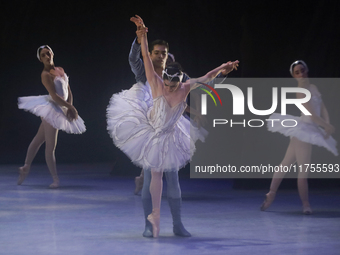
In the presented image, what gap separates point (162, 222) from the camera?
442 centimetres

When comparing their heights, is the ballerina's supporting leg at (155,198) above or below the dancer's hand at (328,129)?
below

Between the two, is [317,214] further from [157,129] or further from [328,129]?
[157,129]

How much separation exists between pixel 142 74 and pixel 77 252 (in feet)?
4.82

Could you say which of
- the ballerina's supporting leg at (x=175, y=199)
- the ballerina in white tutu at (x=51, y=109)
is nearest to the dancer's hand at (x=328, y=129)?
the ballerina's supporting leg at (x=175, y=199)

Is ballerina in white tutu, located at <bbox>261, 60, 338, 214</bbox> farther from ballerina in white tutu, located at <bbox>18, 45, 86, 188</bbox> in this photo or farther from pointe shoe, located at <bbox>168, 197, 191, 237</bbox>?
ballerina in white tutu, located at <bbox>18, 45, 86, 188</bbox>

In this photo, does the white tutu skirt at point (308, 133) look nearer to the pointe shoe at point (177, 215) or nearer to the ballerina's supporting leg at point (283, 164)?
the ballerina's supporting leg at point (283, 164)

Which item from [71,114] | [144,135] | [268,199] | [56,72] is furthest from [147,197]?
[56,72]

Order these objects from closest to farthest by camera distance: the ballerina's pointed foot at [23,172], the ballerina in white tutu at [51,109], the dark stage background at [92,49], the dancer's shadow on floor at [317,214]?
the dancer's shadow on floor at [317,214] → the ballerina in white tutu at [51,109] → the ballerina's pointed foot at [23,172] → the dark stage background at [92,49]

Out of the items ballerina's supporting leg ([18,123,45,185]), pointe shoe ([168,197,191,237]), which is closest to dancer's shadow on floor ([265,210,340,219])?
pointe shoe ([168,197,191,237])

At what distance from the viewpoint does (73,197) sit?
229 inches

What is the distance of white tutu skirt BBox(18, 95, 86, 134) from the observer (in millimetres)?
6430

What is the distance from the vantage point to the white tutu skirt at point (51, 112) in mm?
6430

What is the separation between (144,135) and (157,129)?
10 cm

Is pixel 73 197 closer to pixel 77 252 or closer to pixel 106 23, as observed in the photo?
pixel 77 252
